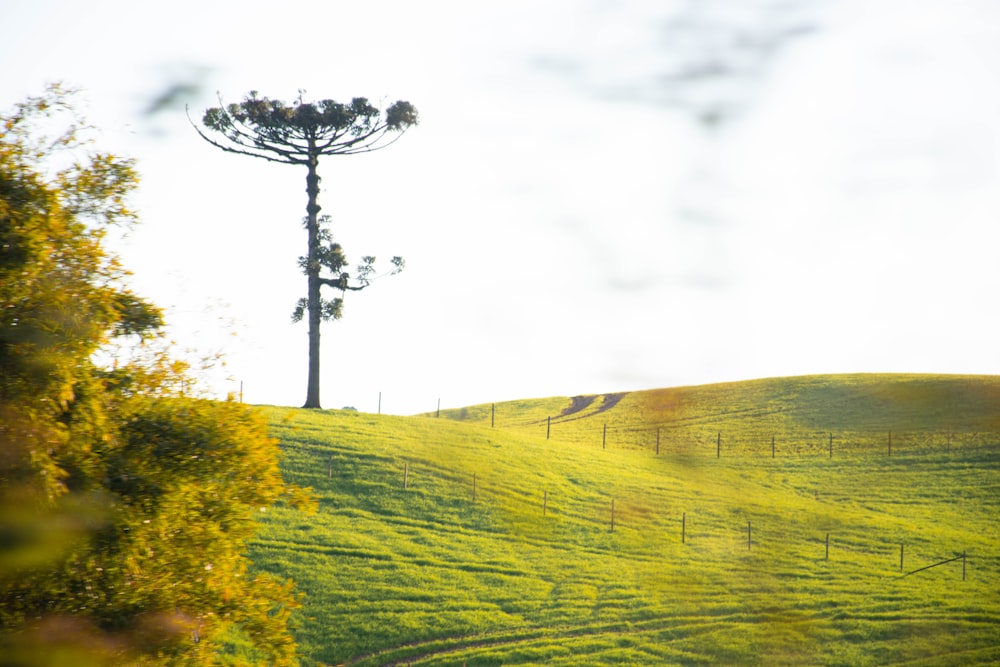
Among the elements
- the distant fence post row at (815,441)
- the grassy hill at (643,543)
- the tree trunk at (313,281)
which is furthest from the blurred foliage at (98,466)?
the distant fence post row at (815,441)

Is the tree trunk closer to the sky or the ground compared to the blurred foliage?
closer to the sky

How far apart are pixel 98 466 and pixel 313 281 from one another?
171ft

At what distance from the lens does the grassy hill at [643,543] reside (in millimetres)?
40062

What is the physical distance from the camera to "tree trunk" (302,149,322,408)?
6825cm

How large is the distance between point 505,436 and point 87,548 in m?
60.0

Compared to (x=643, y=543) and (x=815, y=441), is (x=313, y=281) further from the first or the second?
(x=815, y=441)

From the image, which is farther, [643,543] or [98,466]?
[643,543]

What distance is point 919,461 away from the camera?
7844 cm

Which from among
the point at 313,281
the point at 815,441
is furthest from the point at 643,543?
the point at 815,441

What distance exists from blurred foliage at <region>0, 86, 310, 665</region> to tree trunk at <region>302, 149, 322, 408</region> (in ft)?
158

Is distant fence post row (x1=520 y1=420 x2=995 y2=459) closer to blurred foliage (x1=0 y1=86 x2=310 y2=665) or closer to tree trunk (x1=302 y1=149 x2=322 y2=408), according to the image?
tree trunk (x1=302 y1=149 x2=322 y2=408)

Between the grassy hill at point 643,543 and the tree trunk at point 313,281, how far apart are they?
95.1 inches

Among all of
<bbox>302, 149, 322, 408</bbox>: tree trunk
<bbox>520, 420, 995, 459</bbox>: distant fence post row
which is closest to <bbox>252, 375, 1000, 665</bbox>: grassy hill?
<bbox>520, 420, 995, 459</bbox>: distant fence post row

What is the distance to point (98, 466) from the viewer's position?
17.6m
